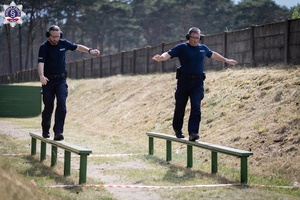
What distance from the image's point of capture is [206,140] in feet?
45.0

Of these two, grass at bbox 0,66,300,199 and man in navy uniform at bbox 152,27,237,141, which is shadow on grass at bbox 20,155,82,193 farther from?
man in navy uniform at bbox 152,27,237,141

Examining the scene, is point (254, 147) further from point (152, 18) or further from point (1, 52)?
point (1, 52)

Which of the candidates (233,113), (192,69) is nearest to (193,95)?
(192,69)

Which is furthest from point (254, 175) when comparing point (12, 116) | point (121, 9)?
point (121, 9)

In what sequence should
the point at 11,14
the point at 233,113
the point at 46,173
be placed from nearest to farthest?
1. the point at 46,173
2. the point at 233,113
3. the point at 11,14

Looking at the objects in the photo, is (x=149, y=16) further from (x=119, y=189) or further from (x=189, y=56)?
Answer: (x=119, y=189)

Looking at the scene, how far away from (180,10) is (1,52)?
5164cm

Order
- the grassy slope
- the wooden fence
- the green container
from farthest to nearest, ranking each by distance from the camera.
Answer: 1. the green container
2. the wooden fence
3. the grassy slope

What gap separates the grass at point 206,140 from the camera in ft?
27.2

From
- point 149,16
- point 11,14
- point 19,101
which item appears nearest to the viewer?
point 11,14

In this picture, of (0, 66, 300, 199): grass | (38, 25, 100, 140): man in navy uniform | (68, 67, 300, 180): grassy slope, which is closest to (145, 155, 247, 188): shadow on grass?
(0, 66, 300, 199): grass

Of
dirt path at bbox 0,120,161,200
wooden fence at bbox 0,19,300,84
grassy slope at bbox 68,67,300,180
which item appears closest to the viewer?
dirt path at bbox 0,120,161,200

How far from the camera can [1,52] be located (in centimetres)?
12000

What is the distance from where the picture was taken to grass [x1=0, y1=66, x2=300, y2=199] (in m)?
8.28
